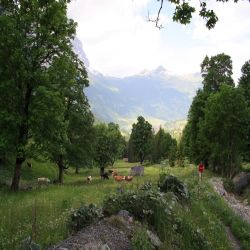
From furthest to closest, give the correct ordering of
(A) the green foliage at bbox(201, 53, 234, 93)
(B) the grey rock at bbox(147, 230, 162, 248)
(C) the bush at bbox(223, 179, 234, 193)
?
(A) the green foliage at bbox(201, 53, 234, 93)
(C) the bush at bbox(223, 179, 234, 193)
(B) the grey rock at bbox(147, 230, 162, 248)

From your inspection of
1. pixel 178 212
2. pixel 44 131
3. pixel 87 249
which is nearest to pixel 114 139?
pixel 44 131

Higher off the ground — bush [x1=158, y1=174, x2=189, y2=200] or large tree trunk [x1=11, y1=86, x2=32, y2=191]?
large tree trunk [x1=11, y1=86, x2=32, y2=191]

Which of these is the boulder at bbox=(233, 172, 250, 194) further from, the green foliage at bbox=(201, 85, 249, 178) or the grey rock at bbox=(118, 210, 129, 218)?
the grey rock at bbox=(118, 210, 129, 218)

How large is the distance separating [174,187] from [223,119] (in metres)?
35.2

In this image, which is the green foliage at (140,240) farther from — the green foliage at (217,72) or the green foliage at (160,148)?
the green foliage at (160,148)

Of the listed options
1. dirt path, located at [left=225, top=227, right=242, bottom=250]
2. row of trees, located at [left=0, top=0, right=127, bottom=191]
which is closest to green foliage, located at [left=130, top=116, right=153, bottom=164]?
row of trees, located at [left=0, top=0, right=127, bottom=191]

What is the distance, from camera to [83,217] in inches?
503

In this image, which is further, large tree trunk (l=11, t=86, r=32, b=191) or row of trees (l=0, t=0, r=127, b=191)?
large tree trunk (l=11, t=86, r=32, b=191)

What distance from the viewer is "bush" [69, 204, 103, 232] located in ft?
41.5

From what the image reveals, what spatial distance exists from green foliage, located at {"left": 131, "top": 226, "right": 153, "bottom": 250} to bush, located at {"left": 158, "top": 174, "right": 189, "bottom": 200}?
8.60 meters

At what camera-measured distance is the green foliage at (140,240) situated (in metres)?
11.6

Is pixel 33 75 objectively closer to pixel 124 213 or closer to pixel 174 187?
pixel 174 187

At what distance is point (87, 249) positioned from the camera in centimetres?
1017

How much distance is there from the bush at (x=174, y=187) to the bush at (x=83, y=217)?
8.15 m
